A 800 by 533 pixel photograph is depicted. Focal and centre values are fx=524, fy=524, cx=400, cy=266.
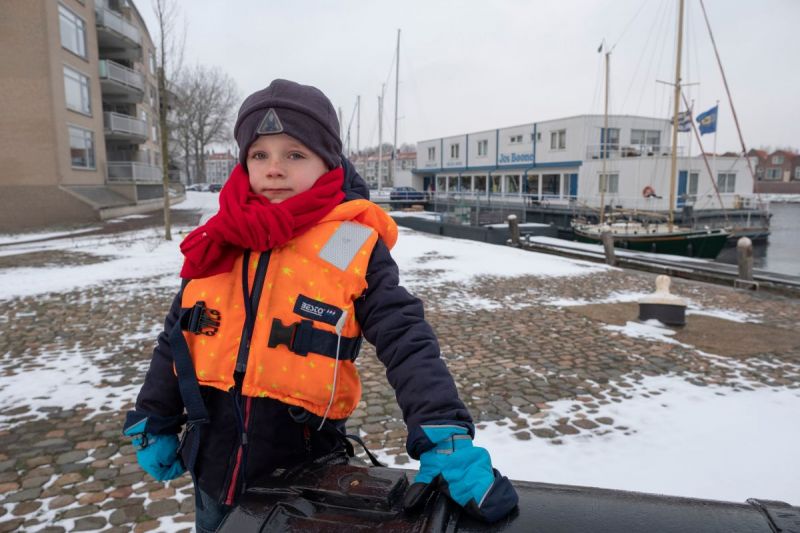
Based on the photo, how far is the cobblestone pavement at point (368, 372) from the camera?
332cm

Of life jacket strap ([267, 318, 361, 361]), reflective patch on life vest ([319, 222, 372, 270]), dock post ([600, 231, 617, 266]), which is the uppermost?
reflective patch on life vest ([319, 222, 372, 270])

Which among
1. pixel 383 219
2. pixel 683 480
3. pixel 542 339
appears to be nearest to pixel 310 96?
pixel 383 219

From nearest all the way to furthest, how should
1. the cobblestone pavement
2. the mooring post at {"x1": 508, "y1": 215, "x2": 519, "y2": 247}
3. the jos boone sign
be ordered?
the cobblestone pavement < the mooring post at {"x1": 508, "y1": 215, "x2": 519, "y2": 247} < the jos boone sign

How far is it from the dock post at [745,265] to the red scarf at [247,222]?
1177 cm

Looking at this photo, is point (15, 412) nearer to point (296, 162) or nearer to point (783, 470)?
point (296, 162)

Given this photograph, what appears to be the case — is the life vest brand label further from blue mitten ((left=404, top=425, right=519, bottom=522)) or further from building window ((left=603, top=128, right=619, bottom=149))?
building window ((left=603, top=128, right=619, bottom=149))

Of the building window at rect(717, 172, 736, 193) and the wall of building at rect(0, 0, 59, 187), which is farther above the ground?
the wall of building at rect(0, 0, 59, 187)

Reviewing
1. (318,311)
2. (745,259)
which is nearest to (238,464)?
(318,311)

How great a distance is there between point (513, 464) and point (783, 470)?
1.87 metres

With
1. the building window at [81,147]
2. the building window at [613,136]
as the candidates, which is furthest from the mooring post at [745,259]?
the building window at [613,136]

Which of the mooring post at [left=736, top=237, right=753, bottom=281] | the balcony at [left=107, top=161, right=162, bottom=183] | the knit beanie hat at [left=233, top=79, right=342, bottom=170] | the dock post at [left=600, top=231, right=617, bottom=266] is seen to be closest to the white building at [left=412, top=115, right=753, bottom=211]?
the dock post at [left=600, top=231, right=617, bottom=266]

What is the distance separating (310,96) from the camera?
184 centimetres

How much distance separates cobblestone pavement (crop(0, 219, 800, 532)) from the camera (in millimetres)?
3320

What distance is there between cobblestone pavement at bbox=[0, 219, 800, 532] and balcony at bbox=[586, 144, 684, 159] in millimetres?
29842
